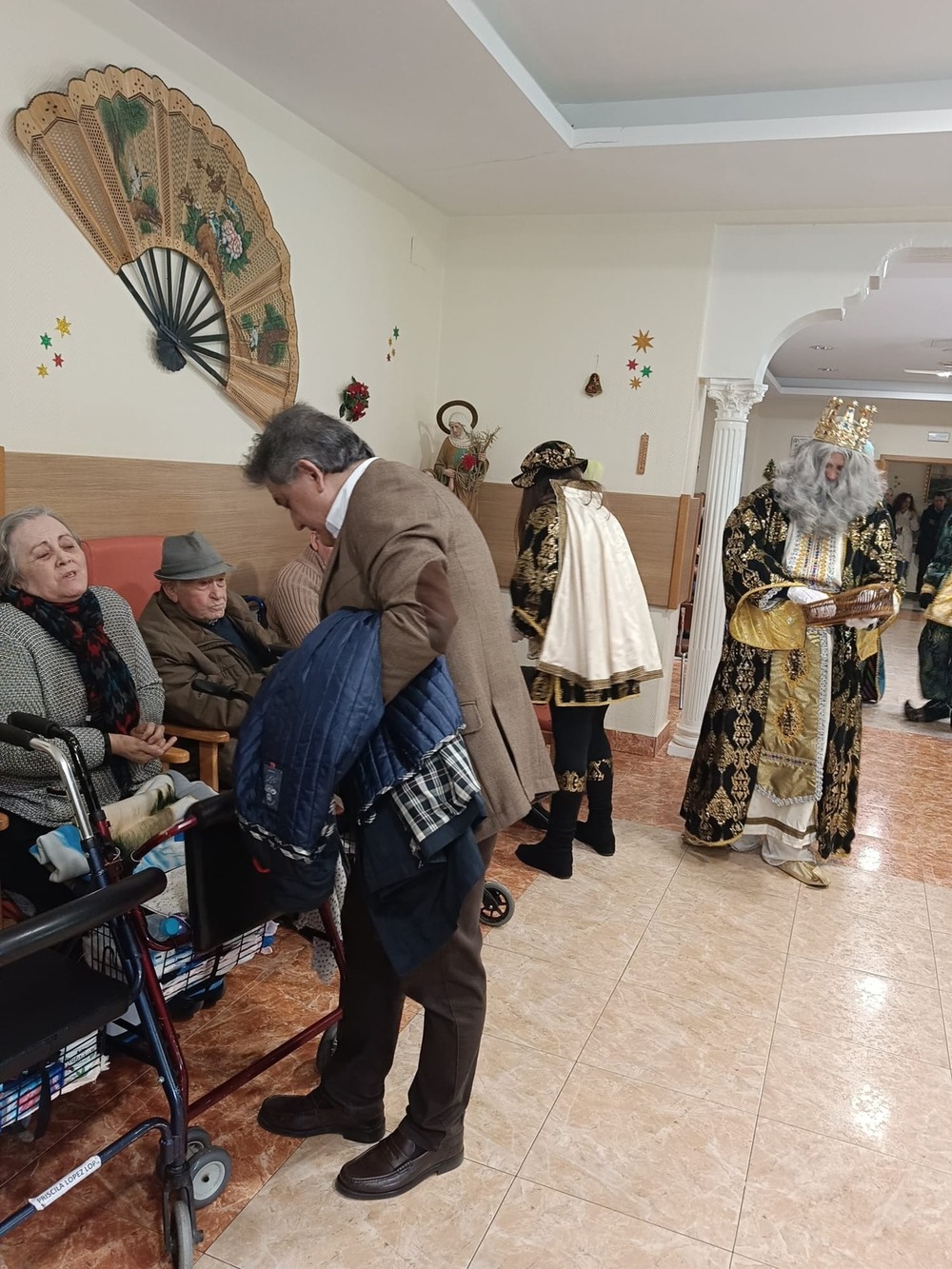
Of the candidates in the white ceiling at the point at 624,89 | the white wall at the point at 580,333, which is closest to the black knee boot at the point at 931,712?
the white wall at the point at 580,333

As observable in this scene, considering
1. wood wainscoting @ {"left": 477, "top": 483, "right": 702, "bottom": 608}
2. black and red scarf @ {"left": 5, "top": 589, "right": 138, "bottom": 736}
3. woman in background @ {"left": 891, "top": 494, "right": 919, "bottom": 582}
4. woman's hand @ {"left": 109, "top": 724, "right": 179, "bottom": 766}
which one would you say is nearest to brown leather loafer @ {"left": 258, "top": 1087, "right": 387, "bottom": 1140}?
woman's hand @ {"left": 109, "top": 724, "right": 179, "bottom": 766}

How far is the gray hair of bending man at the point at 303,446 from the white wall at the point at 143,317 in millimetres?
1392

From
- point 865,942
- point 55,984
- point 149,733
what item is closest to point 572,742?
point 865,942

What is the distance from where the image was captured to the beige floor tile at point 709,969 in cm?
261

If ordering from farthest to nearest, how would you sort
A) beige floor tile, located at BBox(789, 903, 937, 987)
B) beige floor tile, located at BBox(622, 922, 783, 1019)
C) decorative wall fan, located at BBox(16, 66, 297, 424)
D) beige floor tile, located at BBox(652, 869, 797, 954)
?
beige floor tile, located at BBox(652, 869, 797, 954) → beige floor tile, located at BBox(789, 903, 937, 987) → decorative wall fan, located at BBox(16, 66, 297, 424) → beige floor tile, located at BBox(622, 922, 783, 1019)

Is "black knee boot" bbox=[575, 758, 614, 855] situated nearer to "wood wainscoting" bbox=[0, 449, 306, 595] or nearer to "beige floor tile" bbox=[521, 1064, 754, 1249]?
"beige floor tile" bbox=[521, 1064, 754, 1249]

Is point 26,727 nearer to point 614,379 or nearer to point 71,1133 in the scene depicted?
point 71,1133

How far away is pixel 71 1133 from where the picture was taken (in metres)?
1.94

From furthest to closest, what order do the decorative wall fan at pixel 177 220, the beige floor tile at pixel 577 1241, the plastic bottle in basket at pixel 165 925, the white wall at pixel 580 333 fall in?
the white wall at pixel 580 333 < the decorative wall fan at pixel 177 220 < the plastic bottle in basket at pixel 165 925 < the beige floor tile at pixel 577 1241

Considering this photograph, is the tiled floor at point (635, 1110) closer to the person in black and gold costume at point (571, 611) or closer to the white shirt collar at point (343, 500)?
the person in black and gold costume at point (571, 611)

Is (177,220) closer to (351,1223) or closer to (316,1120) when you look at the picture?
(316,1120)

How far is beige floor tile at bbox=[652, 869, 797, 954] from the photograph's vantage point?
2992mm

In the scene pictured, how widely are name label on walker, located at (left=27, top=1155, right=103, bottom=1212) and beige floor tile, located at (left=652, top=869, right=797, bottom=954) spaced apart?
1946mm

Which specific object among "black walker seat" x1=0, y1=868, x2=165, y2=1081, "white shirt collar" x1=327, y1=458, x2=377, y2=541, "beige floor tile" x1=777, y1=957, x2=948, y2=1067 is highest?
"white shirt collar" x1=327, y1=458, x2=377, y2=541
